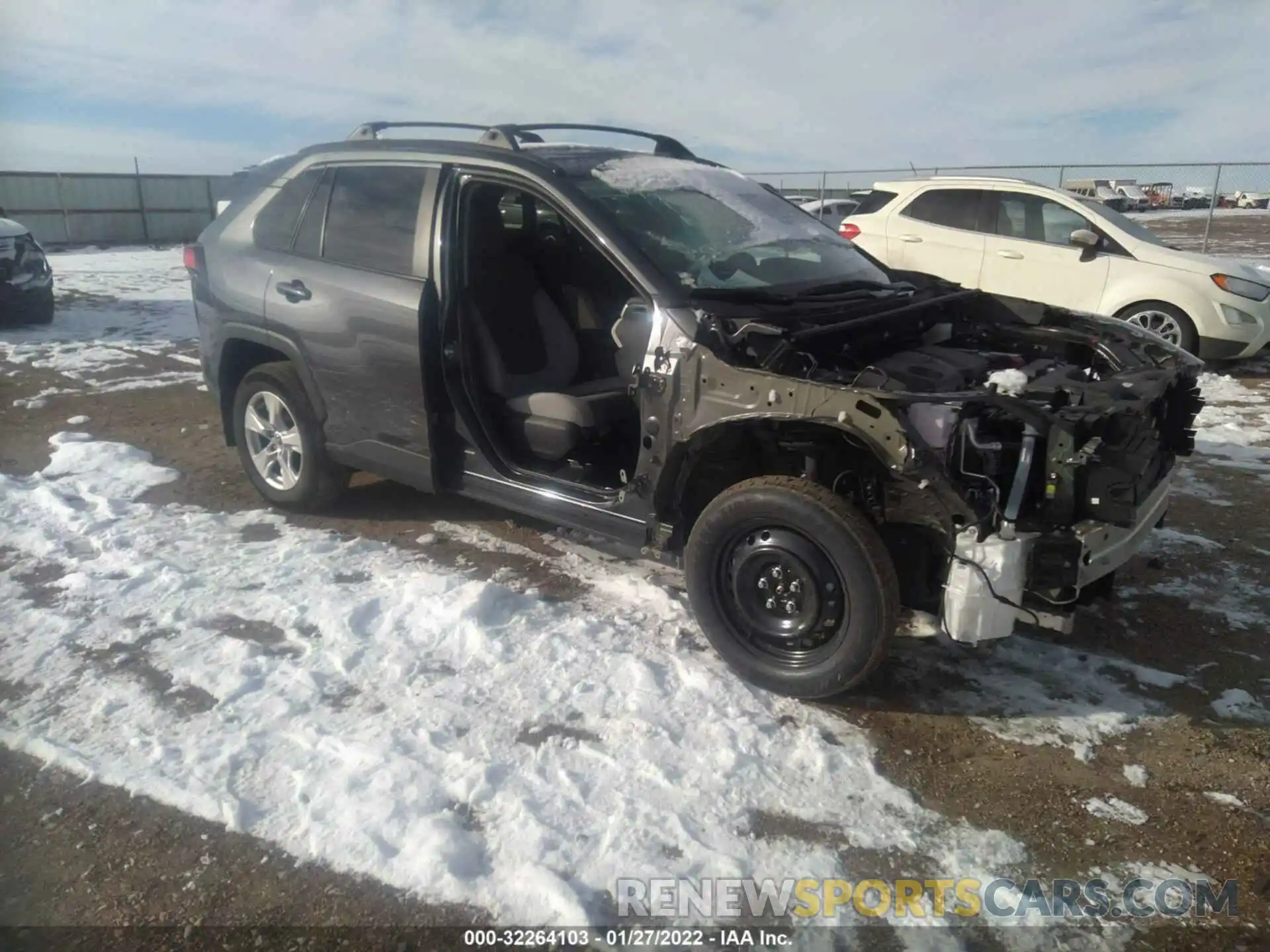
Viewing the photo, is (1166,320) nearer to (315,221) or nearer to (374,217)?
(374,217)

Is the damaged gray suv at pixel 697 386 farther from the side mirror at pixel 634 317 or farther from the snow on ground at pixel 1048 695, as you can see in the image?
the snow on ground at pixel 1048 695

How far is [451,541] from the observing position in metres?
4.68

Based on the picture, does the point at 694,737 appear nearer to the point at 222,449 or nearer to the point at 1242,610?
the point at 1242,610

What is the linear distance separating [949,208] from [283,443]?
724 centimetres

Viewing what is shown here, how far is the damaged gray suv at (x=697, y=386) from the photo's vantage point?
9.64 feet

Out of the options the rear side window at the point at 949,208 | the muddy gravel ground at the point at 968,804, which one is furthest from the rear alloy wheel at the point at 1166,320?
the muddy gravel ground at the point at 968,804

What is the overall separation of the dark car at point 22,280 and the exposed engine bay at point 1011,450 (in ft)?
32.7

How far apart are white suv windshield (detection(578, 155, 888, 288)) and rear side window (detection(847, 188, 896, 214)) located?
5.54 metres

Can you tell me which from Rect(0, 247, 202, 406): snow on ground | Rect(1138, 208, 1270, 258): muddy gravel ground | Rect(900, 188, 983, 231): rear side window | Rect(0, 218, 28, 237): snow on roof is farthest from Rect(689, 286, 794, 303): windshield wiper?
Rect(1138, 208, 1270, 258): muddy gravel ground

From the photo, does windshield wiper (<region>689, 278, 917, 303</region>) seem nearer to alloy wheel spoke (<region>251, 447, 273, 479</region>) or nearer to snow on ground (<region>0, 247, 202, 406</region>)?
alloy wheel spoke (<region>251, 447, 273, 479</region>)

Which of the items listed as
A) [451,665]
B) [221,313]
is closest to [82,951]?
[451,665]

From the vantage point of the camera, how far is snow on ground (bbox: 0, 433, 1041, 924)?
2.56 m

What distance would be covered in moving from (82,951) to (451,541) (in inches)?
103

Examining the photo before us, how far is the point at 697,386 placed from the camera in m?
3.33
